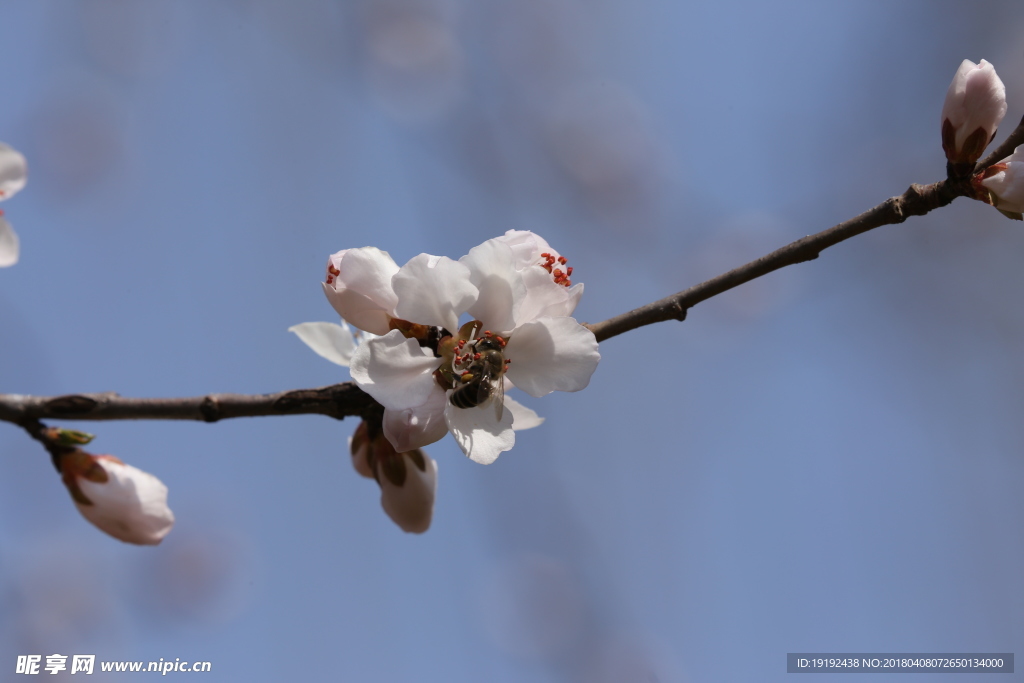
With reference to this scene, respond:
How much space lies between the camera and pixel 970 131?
1.33m

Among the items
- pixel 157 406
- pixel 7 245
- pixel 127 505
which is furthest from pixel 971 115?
pixel 7 245

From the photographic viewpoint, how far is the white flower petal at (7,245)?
1512 millimetres

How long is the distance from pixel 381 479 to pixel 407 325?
401mm

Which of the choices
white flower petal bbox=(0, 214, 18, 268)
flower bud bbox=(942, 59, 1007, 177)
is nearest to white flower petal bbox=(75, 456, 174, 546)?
white flower petal bbox=(0, 214, 18, 268)

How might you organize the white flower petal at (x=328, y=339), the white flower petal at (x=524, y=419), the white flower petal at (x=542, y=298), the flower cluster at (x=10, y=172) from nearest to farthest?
the white flower petal at (x=542, y=298), the white flower petal at (x=524, y=419), the white flower petal at (x=328, y=339), the flower cluster at (x=10, y=172)

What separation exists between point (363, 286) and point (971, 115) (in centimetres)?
114

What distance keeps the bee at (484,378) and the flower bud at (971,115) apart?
889 mm

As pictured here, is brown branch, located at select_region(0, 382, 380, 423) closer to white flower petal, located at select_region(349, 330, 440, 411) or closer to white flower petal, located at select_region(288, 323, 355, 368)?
white flower petal, located at select_region(349, 330, 440, 411)

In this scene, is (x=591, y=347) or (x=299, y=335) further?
(x=299, y=335)

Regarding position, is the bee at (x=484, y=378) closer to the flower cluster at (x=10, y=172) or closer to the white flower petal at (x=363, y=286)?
the white flower petal at (x=363, y=286)

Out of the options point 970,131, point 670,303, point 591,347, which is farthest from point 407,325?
point 970,131

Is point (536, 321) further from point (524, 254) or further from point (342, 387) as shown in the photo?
point (342, 387)

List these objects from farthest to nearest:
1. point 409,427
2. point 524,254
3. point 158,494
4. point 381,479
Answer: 1. point 381,479
2. point 158,494
3. point 524,254
4. point 409,427

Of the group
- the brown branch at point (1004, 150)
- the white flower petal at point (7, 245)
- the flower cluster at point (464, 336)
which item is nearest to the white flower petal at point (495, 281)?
the flower cluster at point (464, 336)
